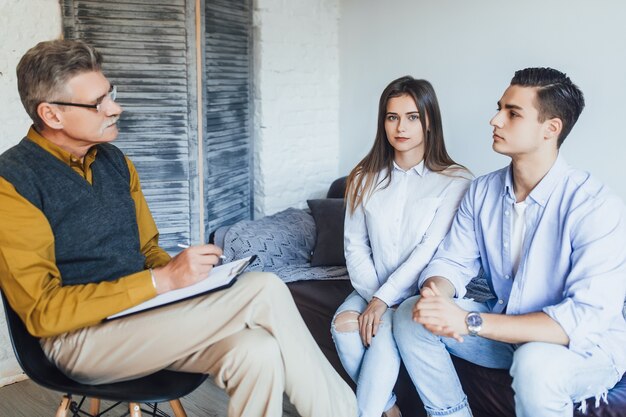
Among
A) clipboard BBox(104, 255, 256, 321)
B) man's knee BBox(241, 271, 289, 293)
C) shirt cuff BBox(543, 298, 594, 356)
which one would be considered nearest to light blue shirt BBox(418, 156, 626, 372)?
shirt cuff BBox(543, 298, 594, 356)

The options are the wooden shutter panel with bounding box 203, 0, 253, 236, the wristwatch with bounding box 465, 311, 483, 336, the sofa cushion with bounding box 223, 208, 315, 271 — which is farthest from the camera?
the wooden shutter panel with bounding box 203, 0, 253, 236

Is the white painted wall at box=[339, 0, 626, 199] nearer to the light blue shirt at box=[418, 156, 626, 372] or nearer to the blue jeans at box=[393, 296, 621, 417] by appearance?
the light blue shirt at box=[418, 156, 626, 372]

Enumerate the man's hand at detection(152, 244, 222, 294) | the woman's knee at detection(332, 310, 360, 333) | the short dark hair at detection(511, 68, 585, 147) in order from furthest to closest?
the woman's knee at detection(332, 310, 360, 333)
the short dark hair at detection(511, 68, 585, 147)
the man's hand at detection(152, 244, 222, 294)

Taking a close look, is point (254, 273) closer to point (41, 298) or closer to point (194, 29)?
point (41, 298)

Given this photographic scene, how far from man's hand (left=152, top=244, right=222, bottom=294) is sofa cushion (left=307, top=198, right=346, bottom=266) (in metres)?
1.31


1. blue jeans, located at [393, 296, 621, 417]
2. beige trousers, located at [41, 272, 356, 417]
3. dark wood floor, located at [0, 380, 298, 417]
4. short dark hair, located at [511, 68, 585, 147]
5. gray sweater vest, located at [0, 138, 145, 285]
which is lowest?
dark wood floor, located at [0, 380, 298, 417]

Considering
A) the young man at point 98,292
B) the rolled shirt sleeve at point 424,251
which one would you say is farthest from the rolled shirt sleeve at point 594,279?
the young man at point 98,292

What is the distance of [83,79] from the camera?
1734 mm

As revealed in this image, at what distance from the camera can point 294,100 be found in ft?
11.5

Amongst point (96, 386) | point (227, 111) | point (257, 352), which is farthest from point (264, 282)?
point (227, 111)

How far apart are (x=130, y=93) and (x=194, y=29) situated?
41cm

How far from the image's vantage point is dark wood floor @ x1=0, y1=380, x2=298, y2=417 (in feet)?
8.01

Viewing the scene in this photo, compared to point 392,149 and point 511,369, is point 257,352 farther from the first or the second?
point 392,149

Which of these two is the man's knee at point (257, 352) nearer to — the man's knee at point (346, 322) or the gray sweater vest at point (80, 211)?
the gray sweater vest at point (80, 211)
